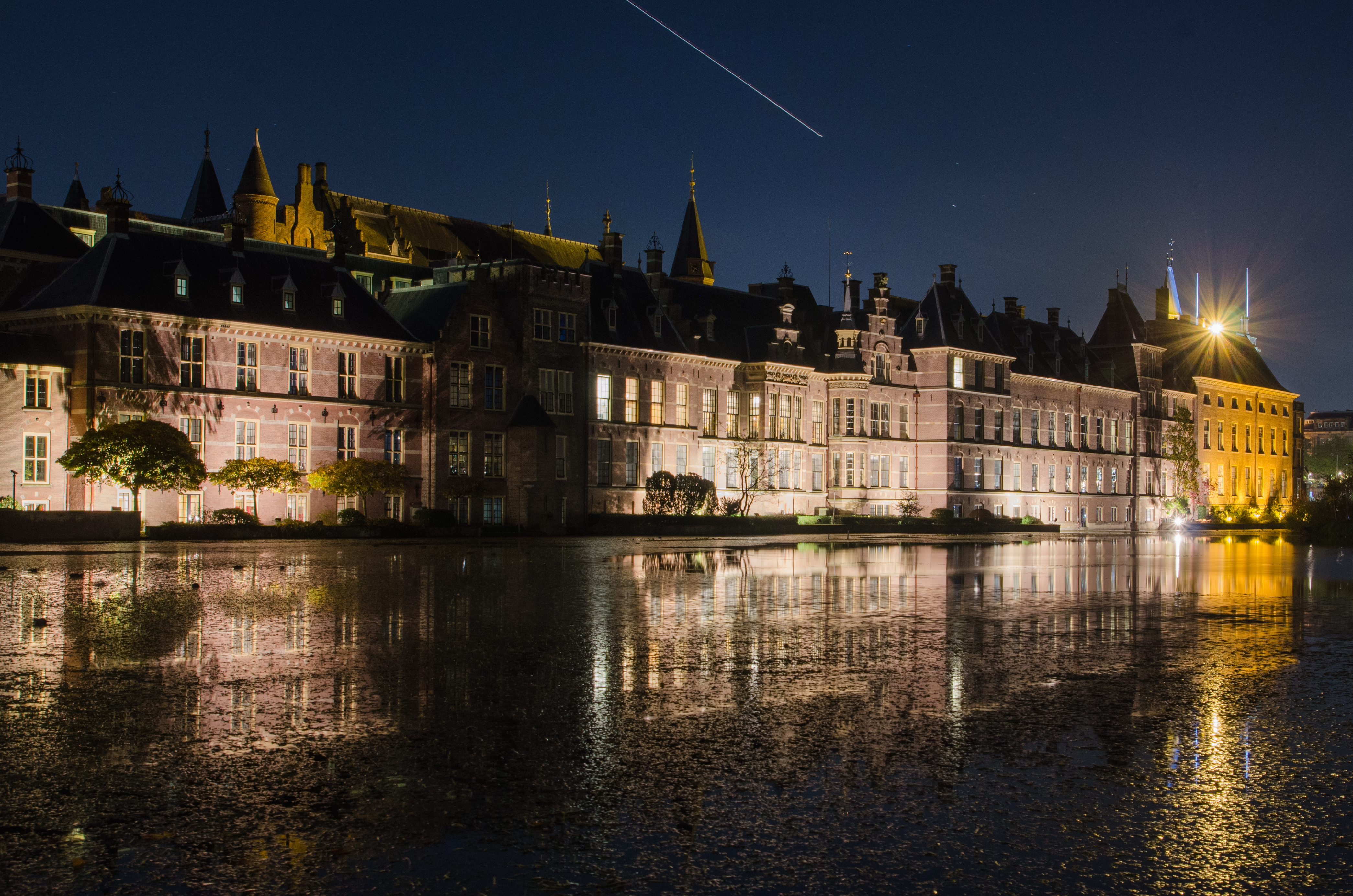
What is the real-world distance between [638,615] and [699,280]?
8794 cm

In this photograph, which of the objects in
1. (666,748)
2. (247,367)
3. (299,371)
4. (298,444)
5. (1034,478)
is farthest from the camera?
(1034,478)

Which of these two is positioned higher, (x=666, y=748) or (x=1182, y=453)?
(x=1182, y=453)

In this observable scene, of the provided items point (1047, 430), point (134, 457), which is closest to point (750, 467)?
point (1047, 430)

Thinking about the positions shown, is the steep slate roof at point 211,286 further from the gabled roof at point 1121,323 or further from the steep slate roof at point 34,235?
the gabled roof at point 1121,323

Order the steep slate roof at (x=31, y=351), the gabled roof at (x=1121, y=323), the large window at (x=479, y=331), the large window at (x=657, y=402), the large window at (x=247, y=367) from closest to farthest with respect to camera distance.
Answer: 1. the steep slate roof at (x=31, y=351)
2. the large window at (x=247, y=367)
3. the large window at (x=479, y=331)
4. the large window at (x=657, y=402)
5. the gabled roof at (x=1121, y=323)

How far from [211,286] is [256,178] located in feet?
106

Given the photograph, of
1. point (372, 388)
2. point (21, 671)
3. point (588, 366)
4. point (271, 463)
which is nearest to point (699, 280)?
point (588, 366)

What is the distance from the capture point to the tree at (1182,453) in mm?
112312

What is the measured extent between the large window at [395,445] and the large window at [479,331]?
5.28 metres

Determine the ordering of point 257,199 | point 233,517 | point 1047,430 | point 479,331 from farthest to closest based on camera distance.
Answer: point 1047,430, point 257,199, point 479,331, point 233,517

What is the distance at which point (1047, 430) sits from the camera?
324ft

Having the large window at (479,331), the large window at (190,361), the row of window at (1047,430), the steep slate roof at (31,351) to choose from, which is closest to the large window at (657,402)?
the large window at (479,331)

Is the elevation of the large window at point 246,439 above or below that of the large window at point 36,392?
below

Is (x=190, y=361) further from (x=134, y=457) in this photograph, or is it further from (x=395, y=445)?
(x=395, y=445)
